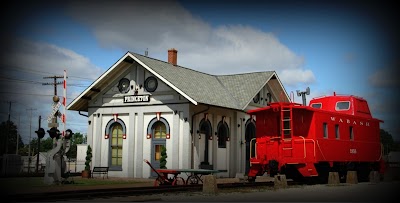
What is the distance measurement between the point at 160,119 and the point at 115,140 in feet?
11.9

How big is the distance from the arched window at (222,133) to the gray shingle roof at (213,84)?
1378mm

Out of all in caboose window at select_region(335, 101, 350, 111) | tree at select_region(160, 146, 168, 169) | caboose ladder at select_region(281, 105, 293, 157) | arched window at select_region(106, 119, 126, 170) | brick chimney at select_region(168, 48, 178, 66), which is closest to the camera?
caboose ladder at select_region(281, 105, 293, 157)

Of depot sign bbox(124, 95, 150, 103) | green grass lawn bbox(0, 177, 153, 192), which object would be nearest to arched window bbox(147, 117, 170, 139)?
depot sign bbox(124, 95, 150, 103)

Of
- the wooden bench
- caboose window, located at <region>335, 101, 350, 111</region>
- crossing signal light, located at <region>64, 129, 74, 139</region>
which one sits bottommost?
the wooden bench

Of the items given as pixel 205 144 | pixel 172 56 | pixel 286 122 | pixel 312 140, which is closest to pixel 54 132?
pixel 286 122

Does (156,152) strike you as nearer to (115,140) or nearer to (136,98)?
(115,140)

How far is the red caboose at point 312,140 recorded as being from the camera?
18.7 meters

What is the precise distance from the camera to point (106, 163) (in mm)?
27516

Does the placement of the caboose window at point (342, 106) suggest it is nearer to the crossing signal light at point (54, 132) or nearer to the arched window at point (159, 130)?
the arched window at point (159, 130)

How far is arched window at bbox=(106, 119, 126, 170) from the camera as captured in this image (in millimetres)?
27375

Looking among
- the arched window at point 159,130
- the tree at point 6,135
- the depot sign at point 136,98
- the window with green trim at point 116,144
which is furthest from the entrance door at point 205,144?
the tree at point 6,135

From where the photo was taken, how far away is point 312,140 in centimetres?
1855

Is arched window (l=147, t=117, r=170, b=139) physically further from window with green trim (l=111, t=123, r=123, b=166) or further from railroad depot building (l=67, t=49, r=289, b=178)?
window with green trim (l=111, t=123, r=123, b=166)

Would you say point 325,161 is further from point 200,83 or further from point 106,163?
point 106,163
